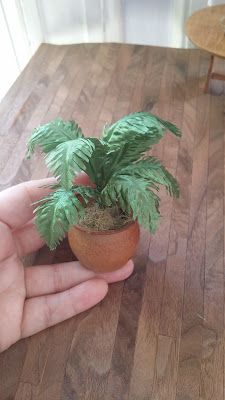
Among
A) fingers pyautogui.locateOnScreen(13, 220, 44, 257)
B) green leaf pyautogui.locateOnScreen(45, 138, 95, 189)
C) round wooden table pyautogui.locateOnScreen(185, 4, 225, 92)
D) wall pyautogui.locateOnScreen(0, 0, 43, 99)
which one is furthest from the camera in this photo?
wall pyautogui.locateOnScreen(0, 0, 43, 99)

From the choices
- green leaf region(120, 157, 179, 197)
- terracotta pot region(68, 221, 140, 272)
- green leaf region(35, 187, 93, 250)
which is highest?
green leaf region(120, 157, 179, 197)

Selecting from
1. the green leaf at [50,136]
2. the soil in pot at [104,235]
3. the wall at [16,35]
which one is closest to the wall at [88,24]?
the wall at [16,35]

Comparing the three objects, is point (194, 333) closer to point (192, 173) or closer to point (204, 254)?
point (204, 254)

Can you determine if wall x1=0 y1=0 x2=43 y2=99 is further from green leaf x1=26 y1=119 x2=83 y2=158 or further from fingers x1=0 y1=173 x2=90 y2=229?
green leaf x1=26 y1=119 x2=83 y2=158

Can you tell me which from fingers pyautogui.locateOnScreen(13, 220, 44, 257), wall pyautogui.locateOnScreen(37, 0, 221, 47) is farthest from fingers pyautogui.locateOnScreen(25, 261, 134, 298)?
wall pyautogui.locateOnScreen(37, 0, 221, 47)

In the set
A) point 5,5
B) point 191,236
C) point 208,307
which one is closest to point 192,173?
point 191,236

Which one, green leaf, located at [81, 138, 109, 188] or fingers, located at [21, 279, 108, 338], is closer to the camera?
green leaf, located at [81, 138, 109, 188]

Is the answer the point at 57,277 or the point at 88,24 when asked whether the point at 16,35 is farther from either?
the point at 57,277

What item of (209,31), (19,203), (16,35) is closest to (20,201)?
(19,203)
